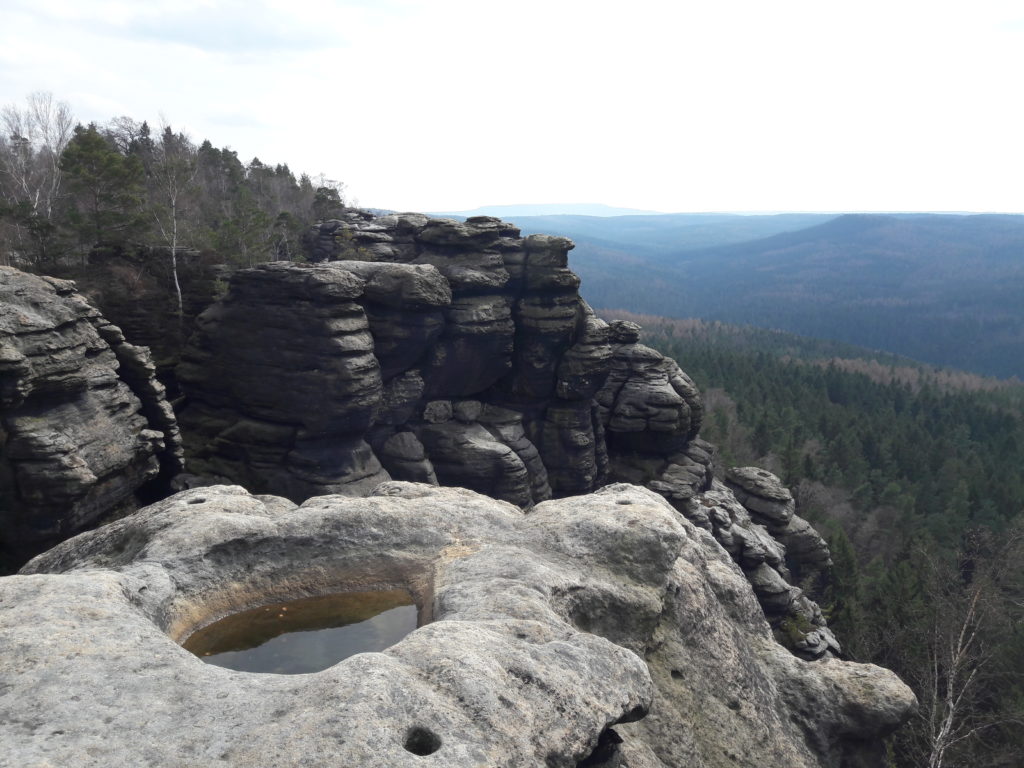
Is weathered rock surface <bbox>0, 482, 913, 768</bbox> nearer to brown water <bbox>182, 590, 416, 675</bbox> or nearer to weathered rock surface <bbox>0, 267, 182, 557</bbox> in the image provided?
brown water <bbox>182, 590, 416, 675</bbox>

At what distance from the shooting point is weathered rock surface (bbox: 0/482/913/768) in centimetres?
689

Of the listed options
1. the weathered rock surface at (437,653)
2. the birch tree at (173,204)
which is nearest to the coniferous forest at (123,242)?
the birch tree at (173,204)

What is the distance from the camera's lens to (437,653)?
8.02m

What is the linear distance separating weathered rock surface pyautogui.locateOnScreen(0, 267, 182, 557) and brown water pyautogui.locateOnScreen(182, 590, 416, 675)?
1661cm

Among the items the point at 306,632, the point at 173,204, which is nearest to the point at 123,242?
the point at 173,204

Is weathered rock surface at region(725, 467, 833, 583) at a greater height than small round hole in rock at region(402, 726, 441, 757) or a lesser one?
lesser

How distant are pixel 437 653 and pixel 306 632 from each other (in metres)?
4.57

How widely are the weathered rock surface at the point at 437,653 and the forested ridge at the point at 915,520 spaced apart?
904cm

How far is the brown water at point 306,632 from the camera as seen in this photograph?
10.6 m

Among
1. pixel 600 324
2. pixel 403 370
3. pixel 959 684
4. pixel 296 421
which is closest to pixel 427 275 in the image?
pixel 403 370

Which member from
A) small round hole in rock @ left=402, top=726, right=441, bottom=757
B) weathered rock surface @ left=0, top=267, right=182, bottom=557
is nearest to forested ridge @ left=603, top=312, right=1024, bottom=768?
small round hole in rock @ left=402, top=726, right=441, bottom=757

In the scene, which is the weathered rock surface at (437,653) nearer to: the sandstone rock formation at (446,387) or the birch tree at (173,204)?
the sandstone rock formation at (446,387)

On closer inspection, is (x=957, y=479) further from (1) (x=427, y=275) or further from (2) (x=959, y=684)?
(1) (x=427, y=275)

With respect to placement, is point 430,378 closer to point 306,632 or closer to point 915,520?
point 306,632
